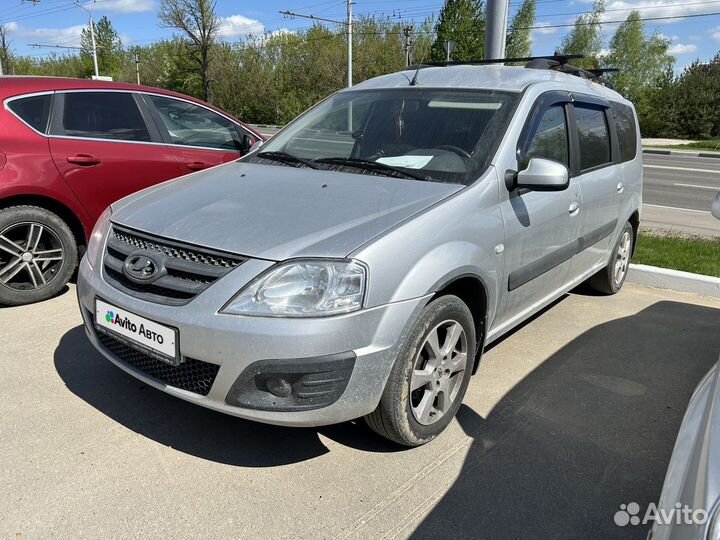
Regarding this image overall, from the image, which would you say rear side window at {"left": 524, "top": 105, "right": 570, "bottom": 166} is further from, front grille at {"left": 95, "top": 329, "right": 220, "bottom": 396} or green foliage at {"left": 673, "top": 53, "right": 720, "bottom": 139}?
green foliage at {"left": 673, "top": 53, "right": 720, "bottom": 139}

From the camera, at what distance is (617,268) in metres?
5.03

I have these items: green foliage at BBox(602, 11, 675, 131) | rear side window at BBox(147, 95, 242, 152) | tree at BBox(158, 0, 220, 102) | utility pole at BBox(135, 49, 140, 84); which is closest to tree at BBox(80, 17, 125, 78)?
utility pole at BBox(135, 49, 140, 84)

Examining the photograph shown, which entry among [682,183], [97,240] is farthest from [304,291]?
[682,183]

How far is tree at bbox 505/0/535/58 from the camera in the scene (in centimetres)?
4987

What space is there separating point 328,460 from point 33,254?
2.98 metres

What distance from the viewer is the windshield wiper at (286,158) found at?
3332 mm

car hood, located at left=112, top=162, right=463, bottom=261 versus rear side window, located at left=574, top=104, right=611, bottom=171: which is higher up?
rear side window, located at left=574, top=104, right=611, bottom=171

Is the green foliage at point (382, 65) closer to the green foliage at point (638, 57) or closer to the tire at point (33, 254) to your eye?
the green foliage at point (638, 57)

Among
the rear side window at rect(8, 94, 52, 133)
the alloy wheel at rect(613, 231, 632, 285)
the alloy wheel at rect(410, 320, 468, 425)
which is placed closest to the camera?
the alloy wheel at rect(410, 320, 468, 425)

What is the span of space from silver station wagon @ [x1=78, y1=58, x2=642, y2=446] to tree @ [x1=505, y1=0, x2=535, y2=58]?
165ft

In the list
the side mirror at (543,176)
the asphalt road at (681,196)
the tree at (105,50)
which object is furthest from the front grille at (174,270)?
the tree at (105,50)

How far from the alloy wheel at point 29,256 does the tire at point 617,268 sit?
436 centimetres

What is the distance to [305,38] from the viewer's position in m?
45.4

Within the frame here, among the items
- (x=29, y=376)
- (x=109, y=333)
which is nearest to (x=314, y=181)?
(x=109, y=333)
